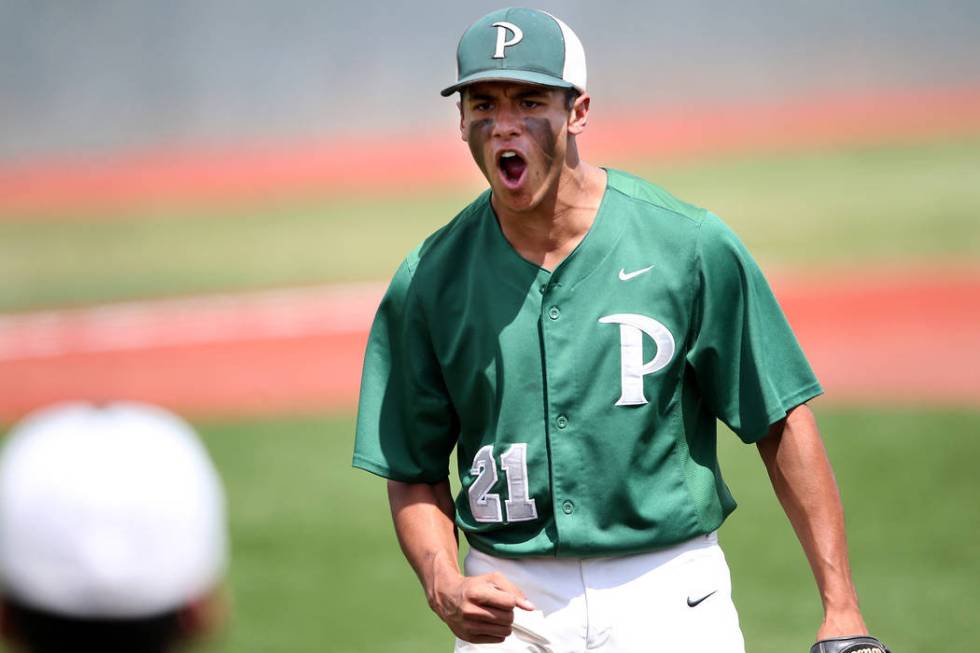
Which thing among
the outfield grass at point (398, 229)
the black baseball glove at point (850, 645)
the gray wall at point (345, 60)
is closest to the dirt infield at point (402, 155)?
the gray wall at point (345, 60)

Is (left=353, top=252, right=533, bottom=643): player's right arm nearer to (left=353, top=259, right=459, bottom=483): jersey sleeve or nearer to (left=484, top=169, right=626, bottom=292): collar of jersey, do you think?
(left=353, top=259, right=459, bottom=483): jersey sleeve

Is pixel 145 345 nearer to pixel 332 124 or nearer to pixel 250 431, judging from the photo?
pixel 250 431

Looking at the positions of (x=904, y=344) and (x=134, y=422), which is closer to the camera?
(x=134, y=422)

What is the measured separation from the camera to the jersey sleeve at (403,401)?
4016 millimetres

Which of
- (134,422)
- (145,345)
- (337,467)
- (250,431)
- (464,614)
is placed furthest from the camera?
(145,345)

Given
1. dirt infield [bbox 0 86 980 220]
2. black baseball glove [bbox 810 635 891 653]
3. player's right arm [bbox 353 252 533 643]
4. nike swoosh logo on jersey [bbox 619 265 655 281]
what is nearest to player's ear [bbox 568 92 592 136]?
nike swoosh logo on jersey [bbox 619 265 655 281]

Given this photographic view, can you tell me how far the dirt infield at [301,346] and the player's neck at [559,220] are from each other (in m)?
7.77

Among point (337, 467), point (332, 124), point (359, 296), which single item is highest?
point (332, 124)

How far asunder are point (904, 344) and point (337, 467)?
17.2ft

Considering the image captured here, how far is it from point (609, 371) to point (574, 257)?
0.31 meters

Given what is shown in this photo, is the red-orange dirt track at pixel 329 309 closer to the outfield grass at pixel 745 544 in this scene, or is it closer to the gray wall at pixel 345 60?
the gray wall at pixel 345 60

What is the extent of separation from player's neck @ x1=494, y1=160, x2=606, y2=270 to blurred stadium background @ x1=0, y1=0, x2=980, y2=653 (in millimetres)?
3856

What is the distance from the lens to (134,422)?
200cm

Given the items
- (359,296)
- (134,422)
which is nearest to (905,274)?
(359,296)
